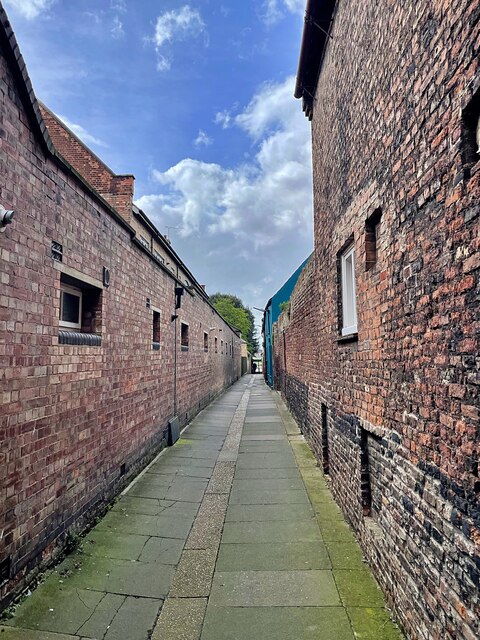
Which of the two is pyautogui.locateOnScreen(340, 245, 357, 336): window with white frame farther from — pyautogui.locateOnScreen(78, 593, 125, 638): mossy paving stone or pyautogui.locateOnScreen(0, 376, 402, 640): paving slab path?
pyautogui.locateOnScreen(78, 593, 125, 638): mossy paving stone

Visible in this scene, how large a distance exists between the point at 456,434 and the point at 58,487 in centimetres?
340

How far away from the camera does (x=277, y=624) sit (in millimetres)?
2922

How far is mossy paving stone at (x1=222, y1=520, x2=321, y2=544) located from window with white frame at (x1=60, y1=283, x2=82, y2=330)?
2.87 m

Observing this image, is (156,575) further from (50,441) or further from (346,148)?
(346,148)

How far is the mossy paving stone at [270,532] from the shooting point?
4.31 m

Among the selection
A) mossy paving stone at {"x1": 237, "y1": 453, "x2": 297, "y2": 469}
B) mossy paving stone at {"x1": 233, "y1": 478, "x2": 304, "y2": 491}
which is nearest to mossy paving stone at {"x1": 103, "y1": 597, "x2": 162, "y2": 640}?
mossy paving stone at {"x1": 233, "y1": 478, "x2": 304, "y2": 491}

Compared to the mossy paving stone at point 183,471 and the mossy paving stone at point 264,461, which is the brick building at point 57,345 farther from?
the mossy paving stone at point 264,461

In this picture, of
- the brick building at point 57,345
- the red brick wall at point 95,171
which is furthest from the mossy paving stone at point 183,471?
the red brick wall at point 95,171

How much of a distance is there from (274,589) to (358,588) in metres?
0.69

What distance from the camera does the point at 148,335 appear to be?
23.4 feet

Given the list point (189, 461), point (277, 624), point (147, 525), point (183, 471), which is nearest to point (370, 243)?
point (277, 624)

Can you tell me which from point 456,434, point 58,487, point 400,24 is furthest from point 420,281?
point 58,487

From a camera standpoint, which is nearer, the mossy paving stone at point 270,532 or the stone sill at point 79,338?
the stone sill at point 79,338

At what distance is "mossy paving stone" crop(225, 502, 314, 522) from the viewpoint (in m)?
4.86
